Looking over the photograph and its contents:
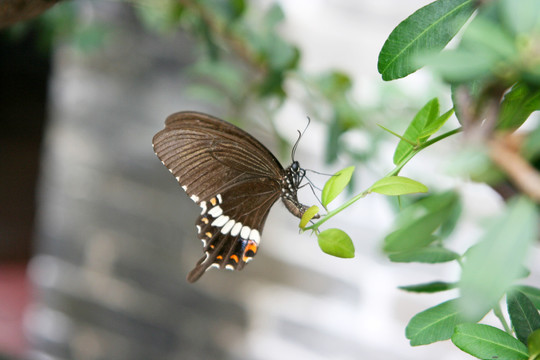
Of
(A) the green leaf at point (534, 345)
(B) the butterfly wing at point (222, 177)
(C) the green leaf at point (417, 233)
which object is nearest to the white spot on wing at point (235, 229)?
(B) the butterfly wing at point (222, 177)

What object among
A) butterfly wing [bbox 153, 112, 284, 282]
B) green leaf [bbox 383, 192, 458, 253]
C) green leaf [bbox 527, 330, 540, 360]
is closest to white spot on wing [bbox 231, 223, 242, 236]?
butterfly wing [bbox 153, 112, 284, 282]

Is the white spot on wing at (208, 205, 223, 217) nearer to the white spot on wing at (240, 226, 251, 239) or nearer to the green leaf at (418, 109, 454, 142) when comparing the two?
the white spot on wing at (240, 226, 251, 239)

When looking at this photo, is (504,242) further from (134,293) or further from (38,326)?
(38,326)

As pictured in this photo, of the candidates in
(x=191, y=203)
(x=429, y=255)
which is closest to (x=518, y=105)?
(x=429, y=255)

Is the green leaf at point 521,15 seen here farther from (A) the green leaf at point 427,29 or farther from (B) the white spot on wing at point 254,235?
(B) the white spot on wing at point 254,235

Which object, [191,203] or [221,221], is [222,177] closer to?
[221,221]
